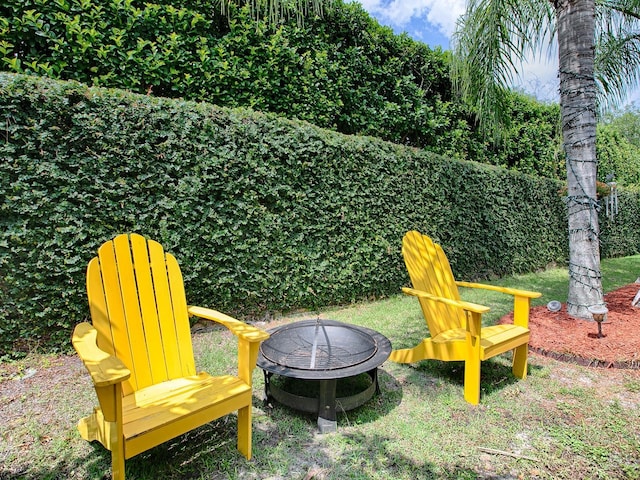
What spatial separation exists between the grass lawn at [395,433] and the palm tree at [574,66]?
1.55 metres

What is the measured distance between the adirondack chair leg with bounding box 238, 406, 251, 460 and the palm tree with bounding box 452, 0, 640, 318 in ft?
12.5

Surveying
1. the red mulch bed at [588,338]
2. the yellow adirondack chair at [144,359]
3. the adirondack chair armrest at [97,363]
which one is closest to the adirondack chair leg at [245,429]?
the yellow adirondack chair at [144,359]

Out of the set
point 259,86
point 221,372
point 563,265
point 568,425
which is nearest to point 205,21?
point 259,86

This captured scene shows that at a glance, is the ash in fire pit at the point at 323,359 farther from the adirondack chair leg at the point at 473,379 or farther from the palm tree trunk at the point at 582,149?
the palm tree trunk at the point at 582,149

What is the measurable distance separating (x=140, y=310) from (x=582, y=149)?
4.55 meters

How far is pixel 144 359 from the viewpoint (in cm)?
205

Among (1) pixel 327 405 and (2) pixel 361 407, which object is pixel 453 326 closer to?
(2) pixel 361 407

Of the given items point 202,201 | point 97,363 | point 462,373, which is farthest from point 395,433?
point 202,201

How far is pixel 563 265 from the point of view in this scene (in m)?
9.09

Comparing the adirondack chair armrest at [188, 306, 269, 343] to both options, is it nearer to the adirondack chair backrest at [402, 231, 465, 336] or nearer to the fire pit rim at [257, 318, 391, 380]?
the fire pit rim at [257, 318, 391, 380]

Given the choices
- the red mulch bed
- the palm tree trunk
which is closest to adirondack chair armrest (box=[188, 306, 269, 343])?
the red mulch bed

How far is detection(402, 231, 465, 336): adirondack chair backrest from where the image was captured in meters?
2.94

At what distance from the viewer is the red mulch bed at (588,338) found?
3.07m

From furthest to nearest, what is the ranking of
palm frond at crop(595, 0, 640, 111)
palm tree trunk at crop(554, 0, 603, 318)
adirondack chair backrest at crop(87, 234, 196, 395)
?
palm frond at crop(595, 0, 640, 111)
palm tree trunk at crop(554, 0, 603, 318)
adirondack chair backrest at crop(87, 234, 196, 395)
